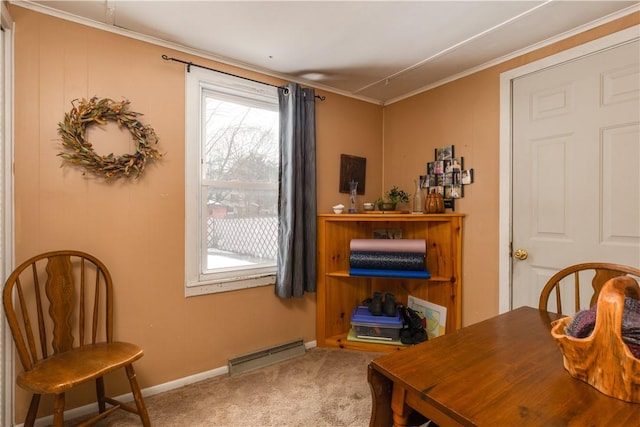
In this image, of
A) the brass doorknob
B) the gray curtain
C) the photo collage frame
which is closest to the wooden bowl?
the brass doorknob

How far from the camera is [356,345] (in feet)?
8.50

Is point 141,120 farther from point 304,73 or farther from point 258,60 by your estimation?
point 304,73

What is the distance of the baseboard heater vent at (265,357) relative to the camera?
2273 millimetres

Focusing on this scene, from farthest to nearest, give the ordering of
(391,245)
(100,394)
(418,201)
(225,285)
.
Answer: (418,201) < (391,245) < (225,285) < (100,394)

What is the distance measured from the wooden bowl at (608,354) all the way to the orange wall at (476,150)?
154cm

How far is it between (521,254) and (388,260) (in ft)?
2.99

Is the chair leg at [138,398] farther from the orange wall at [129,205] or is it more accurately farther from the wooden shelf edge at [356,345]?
the wooden shelf edge at [356,345]

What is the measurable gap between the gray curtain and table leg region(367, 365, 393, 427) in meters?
1.54

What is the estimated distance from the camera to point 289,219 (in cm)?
242

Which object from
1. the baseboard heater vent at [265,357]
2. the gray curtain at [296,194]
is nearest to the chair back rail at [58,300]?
the baseboard heater vent at [265,357]

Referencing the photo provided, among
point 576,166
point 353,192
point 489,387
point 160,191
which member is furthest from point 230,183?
point 576,166

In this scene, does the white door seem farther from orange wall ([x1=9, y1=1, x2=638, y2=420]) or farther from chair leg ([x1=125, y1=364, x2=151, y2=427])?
chair leg ([x1=125, y1=364, x2=151, y2=427])

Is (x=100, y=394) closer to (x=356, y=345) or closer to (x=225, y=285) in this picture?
(x=225, y=285)

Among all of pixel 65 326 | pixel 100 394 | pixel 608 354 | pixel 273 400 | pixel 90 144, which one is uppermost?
pixel 90 144
